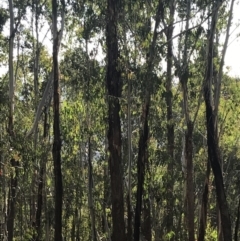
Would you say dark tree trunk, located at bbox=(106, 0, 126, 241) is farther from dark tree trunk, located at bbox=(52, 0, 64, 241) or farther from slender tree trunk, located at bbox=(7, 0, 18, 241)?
slender tree trunk, located at bbox=(7, 0, 18, 241)

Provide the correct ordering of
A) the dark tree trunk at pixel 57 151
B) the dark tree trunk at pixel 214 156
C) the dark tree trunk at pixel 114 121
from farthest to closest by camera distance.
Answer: the dark tree trunk at pixel 57 151
the dark tree trunk at pixel 114 121
the dark tree trunk at pixel 214 156

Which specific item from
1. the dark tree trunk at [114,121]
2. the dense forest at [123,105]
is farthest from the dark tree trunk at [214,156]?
the dark tree trunk at [114,121]

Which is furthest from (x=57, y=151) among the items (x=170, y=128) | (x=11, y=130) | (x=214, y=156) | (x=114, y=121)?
(x=214, y=156)

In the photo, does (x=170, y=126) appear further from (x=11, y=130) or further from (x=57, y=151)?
(x=11, y=130)

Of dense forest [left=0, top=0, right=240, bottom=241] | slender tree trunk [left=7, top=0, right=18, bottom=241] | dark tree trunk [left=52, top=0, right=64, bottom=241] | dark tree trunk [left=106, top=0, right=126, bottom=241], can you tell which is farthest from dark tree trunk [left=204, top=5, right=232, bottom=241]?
slender tree trunk [left=7, top=0, right=18, bottom=241]

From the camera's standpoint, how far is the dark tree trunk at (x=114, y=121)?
35.2 feet

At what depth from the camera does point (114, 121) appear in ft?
36.7

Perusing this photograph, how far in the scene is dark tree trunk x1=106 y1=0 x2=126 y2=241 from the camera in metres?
10.7

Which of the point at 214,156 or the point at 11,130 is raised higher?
the point at 11,130

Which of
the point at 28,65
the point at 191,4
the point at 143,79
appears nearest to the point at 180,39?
the point at 191,4

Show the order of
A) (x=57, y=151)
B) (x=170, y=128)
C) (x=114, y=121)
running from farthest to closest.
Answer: (x=170, y=128), (x=57, y=151), (x=114, y=121)

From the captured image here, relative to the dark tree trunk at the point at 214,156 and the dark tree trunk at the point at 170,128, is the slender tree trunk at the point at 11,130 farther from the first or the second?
the dark tree trunk at the point at 214,156

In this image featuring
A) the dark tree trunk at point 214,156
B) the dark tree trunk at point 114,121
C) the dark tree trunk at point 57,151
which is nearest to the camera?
the dark tree trunk at point 214,156

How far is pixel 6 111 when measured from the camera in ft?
41.8
